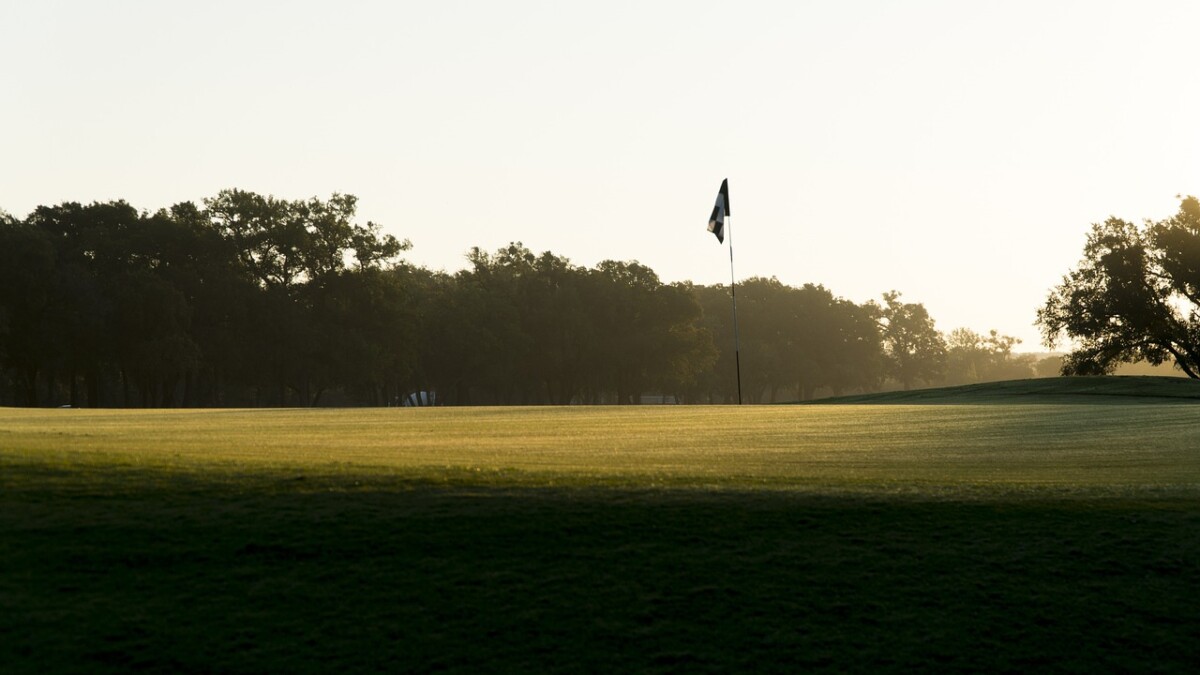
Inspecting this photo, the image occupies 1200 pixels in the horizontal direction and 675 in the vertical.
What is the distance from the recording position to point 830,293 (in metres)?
138

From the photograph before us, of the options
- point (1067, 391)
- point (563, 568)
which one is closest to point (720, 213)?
point (1067, 391)

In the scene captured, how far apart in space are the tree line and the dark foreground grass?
A: 67.3 meters

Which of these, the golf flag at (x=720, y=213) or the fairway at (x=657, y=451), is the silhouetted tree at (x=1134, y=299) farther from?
the fairway at (x=657, y=451)

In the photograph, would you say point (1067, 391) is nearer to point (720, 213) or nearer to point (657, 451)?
point (720, 213)

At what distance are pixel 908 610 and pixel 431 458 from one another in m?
5.80

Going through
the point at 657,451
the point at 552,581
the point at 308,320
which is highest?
the point at 308,320

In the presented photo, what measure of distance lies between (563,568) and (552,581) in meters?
0.21

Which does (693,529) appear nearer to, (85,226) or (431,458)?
(431,458)

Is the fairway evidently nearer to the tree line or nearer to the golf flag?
the golf flag

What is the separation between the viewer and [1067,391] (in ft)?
180

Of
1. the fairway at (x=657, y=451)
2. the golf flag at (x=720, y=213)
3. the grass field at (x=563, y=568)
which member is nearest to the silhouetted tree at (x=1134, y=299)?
the golf flag at (x=720, y=213)

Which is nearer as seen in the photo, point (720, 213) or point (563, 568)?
point (563, 568)

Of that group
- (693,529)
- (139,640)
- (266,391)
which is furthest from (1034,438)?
(266,391)

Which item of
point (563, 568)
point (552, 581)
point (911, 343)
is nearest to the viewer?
point (552, 581)
